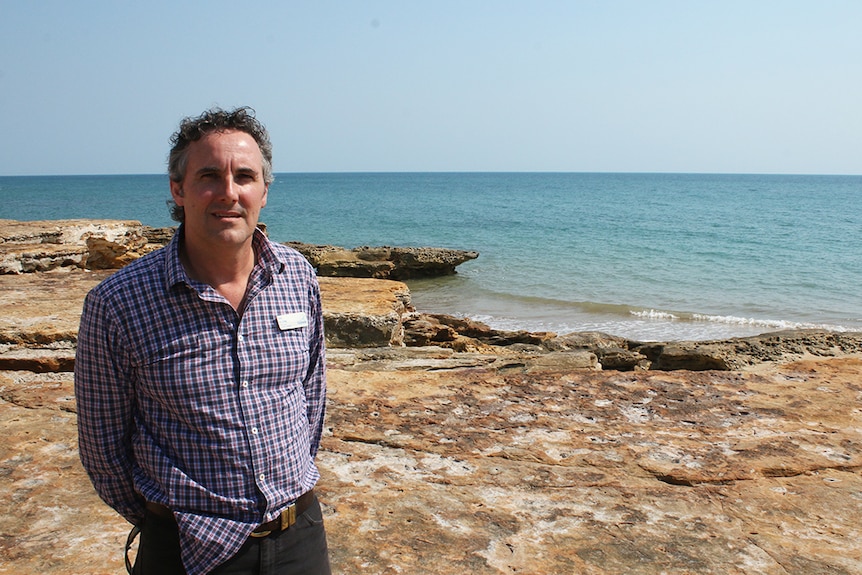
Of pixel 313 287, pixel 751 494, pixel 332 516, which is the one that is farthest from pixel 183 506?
pixel 751 494

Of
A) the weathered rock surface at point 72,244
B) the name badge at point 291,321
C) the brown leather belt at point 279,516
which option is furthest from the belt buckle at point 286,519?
the weathered rock surface at point 72,244

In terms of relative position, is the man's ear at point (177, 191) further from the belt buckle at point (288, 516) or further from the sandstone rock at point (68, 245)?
the sandstone rock at point (68, 245)

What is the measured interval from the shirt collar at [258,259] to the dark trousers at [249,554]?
23.4 inches

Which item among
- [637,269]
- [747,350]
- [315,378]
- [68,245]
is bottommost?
[637,269]

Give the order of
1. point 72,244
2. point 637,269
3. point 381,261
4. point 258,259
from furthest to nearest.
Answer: point 637,269 → point 381,261 → point 72,244 → point 258,259

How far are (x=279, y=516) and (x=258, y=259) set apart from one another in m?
0.69

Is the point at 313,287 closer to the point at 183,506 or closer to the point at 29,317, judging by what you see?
the point at 183,506

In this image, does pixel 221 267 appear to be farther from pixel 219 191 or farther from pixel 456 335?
pixel 456 335

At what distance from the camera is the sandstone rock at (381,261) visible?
61.6 ft

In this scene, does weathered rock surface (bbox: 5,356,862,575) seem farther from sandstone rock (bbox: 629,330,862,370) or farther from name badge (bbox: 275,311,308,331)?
sandstone rock (bbox: 629,330,862,370)

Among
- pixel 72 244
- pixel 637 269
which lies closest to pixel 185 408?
pixel 72 244

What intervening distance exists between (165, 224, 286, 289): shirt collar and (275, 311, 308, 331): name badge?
5.1 inches

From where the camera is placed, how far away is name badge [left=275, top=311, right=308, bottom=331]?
1.93 m

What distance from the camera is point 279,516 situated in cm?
182
